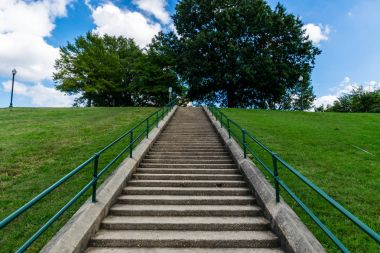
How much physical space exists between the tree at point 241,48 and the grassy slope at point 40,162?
16763 millimetres

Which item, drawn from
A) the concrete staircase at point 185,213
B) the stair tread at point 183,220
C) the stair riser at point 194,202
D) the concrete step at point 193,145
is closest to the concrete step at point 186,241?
the concrete staircase at point 185,213

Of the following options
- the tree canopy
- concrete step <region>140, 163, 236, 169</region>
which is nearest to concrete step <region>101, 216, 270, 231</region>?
concrete step <region>140, 163, 236, 169</region>

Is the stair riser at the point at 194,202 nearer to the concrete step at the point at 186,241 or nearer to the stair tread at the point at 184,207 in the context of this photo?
the stair tread at the point at 184,207

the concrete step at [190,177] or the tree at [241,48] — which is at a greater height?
the tree at [241,48]

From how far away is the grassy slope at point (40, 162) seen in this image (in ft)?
Answer: 17.0

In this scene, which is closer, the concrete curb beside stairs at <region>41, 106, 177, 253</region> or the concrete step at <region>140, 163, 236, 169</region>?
the concrete curb beside stairs at <region>41, 106, 177, 253</region>

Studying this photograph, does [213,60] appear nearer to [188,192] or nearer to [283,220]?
[188,192]

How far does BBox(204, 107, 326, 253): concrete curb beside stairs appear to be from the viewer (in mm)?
4121

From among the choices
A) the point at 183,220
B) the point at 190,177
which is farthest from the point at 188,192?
the point at 183,220

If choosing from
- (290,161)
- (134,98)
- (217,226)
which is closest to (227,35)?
(134,98)

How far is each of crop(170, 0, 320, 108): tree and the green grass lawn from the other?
15985mm

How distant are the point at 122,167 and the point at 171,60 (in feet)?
90.3

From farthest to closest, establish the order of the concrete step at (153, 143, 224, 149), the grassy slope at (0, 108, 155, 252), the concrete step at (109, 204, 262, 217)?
the concrete step at (153, 143, 224, 149) < the concrete step at (109, 204, 262, 217) < the grassy slope at (0, 108, 155, 252)

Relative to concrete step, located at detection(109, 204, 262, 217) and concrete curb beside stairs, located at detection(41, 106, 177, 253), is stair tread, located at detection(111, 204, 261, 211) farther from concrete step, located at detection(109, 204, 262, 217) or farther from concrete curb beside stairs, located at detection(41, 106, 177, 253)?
concrete curb beside stairs, located at detection(41, 106, 177, 253)
